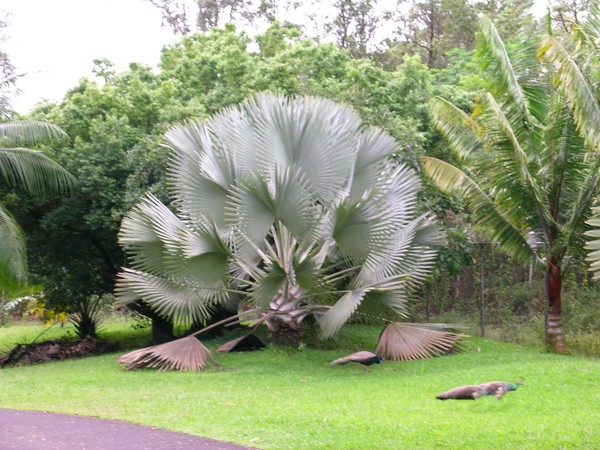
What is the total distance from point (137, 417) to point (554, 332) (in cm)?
868

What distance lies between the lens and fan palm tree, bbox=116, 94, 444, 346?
45.2 feet

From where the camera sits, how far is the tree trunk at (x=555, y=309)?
1493 centimetres

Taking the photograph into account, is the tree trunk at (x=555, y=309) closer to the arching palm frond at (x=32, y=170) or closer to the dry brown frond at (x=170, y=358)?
the dry brown frond at (x=170, y=358)

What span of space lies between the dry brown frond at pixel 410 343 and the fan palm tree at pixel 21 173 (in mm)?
7848

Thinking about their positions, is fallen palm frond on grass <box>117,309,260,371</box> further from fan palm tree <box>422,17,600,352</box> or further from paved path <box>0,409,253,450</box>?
fan palm tree <box>422,17,600,352</box>

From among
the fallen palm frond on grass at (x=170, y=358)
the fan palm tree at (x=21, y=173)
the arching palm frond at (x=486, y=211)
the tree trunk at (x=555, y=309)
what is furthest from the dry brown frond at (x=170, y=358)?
the tree trunk at (x=555, y=309)

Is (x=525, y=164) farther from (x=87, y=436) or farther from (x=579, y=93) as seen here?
(x=87, y=436)

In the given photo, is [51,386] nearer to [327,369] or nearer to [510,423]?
[327,369]

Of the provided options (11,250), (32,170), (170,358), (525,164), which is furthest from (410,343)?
(32,170)

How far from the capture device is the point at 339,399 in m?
10.6

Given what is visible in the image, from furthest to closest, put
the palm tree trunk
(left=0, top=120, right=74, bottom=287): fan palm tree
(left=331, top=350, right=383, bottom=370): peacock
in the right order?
(left=0, top=120, right=74, bottom=287): fan palm tree
the palm tree trunk
(left=331, top=350, right=383, bottom=370): peacock

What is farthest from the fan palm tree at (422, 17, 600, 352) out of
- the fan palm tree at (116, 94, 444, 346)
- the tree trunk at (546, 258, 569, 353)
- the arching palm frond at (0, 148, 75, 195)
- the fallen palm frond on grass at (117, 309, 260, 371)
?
the arching palm frond at (0, 148, 75, 195)

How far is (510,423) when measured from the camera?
27.3 feet

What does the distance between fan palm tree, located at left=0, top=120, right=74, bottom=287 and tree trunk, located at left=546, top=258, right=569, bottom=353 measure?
10.3m
